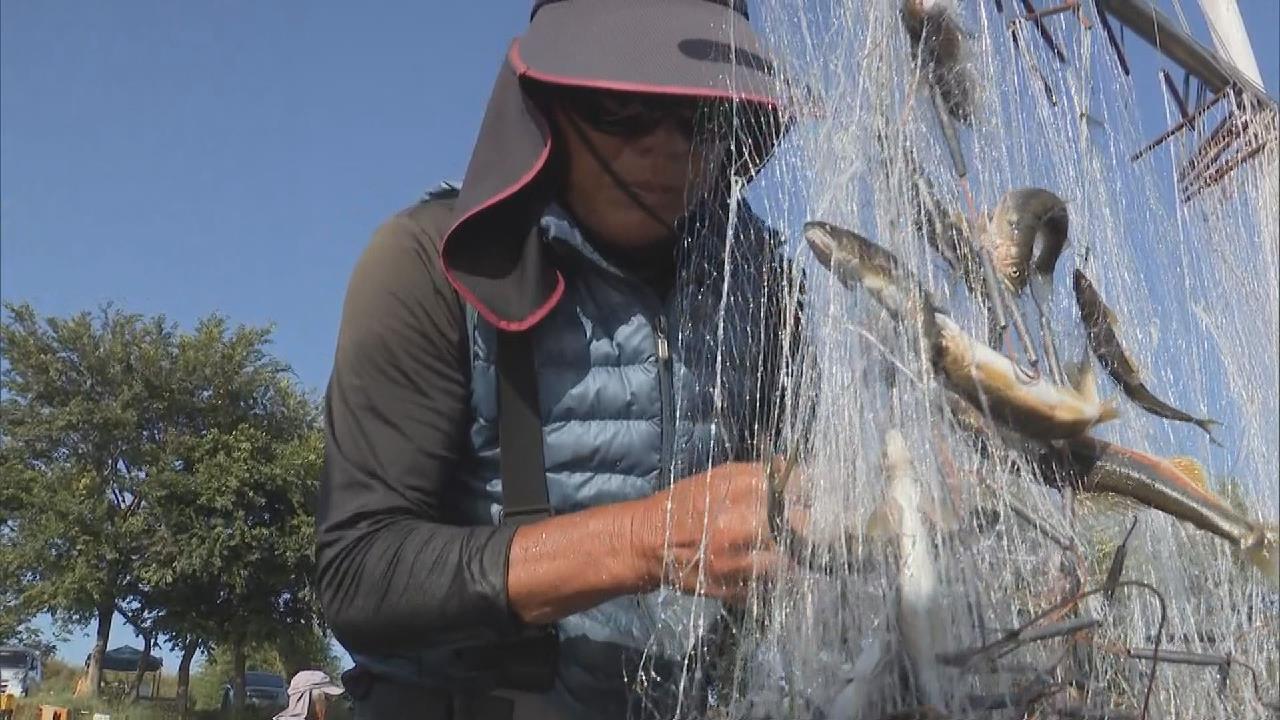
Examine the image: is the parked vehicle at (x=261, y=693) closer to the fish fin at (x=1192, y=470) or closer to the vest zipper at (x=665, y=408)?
the vest zipper at (x=665, y=408)

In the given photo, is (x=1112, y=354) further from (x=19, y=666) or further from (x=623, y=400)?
(x=19, y=666)

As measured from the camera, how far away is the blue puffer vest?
1.35 metres

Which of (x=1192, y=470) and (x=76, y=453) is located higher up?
(x=76, y=453)

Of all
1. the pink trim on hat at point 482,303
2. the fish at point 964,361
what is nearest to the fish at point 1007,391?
the fish at point 964,361

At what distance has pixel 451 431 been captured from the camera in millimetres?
1414

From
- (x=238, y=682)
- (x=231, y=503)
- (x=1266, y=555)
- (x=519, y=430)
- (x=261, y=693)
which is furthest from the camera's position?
(x=261, y=693)

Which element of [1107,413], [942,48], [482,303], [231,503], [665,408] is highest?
[231,503]

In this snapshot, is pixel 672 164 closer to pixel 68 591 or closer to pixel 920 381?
pixel 920 381

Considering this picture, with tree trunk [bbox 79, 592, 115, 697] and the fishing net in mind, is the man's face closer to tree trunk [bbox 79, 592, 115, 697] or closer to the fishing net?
the fishing net

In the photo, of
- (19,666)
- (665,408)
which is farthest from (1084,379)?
(19,666)

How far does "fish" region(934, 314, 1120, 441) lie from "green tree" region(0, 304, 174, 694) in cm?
2293

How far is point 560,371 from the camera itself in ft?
4.84

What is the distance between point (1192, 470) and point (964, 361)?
288 millimetres

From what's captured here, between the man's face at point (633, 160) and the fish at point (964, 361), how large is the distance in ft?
1.14
